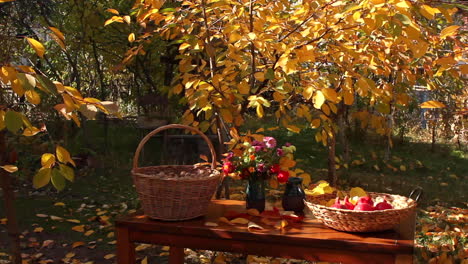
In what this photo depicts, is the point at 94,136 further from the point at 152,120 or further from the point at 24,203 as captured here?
the point at 24,203

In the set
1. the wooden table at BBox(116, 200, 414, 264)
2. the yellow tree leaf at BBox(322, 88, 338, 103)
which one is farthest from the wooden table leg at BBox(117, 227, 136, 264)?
the yellow tree leaf at BBox(322, 88, 338, 103)

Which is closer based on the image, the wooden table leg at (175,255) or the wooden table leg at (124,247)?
the wooden table leg at (124,247)

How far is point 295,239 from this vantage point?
1.87 metres

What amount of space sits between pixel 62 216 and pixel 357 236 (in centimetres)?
273

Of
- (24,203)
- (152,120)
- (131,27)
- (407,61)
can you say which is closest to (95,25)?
(131,27)

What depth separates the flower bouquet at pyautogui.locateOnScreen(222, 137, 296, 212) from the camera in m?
2.19

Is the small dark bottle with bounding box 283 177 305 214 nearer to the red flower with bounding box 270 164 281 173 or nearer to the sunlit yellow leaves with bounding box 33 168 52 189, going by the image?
the red flower with bounding box 270 164 281 173

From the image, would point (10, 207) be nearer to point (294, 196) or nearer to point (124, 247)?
point (124, 247)

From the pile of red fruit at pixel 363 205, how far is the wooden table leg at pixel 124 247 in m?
0.88

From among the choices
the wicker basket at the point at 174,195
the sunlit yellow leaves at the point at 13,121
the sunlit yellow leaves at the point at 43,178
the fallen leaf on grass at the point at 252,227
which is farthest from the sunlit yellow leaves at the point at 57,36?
the fallen leaf on grass at the point at 252,227

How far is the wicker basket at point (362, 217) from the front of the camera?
1815 millimetres

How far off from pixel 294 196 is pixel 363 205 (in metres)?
0.44

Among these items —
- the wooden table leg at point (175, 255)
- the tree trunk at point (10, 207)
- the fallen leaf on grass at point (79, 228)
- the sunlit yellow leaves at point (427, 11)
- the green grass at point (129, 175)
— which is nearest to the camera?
the sunlit yellow leaves at point (427, 11)

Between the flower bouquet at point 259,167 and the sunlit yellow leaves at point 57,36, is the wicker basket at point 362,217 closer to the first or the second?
the flower bouquet at point 259,167
